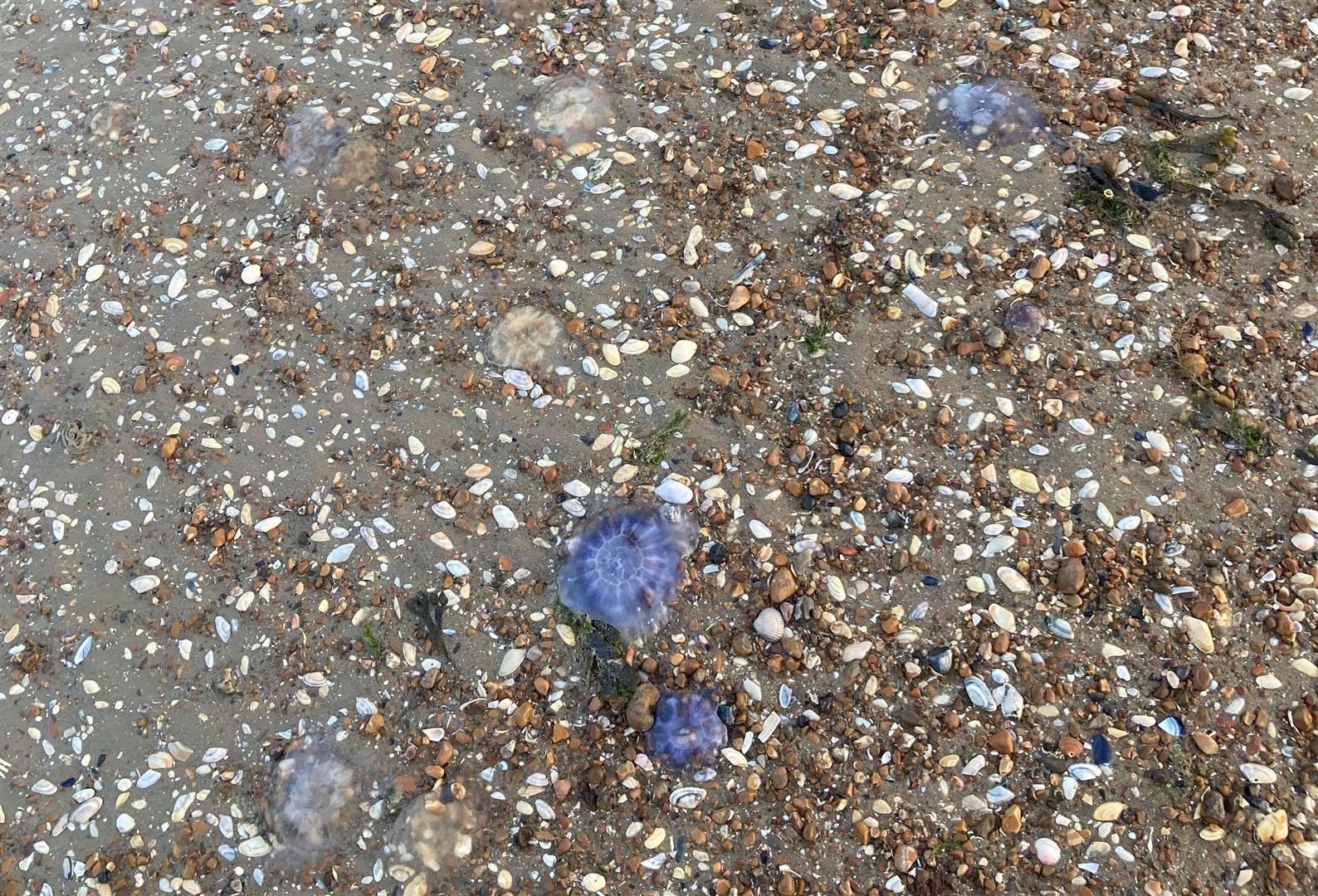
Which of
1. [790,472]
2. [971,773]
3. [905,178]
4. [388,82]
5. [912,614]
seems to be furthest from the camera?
[388,82]

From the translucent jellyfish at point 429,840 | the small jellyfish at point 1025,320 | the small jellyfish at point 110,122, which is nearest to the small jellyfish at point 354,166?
the small jellyfish at point 110,122

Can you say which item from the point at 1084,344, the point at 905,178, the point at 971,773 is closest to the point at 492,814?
the point at 971,773

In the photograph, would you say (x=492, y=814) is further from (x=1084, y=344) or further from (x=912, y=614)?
(x=1084, y=344)

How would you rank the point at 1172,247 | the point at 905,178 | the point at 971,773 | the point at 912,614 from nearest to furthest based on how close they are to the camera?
the point at 971,773
the point at 912,614
the point at 1172,247
the point at 905,178

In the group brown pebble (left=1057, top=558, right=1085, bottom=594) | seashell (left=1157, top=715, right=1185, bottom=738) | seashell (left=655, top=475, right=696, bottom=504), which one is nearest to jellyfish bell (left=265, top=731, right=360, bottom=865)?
seashell (left=655, top=475, right=696, bottom=504)

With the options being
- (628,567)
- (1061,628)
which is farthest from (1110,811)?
(628,567)

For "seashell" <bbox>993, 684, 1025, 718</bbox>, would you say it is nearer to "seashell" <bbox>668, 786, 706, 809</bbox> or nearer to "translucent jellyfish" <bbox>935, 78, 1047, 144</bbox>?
"seashell" <bbox>668, 786, 706, 809</bbox>

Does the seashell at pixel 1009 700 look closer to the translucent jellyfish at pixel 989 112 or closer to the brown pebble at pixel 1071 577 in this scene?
the brown pebble at pixel 1071 577

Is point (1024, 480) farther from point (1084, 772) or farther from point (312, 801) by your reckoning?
point (312, 801)
